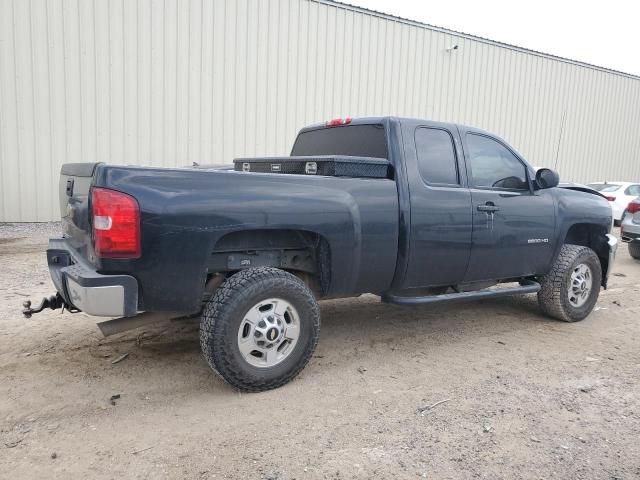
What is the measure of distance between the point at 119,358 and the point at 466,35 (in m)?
14.5

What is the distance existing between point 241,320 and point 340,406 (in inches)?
33.0

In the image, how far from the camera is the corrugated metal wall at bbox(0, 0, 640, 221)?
10195 mm

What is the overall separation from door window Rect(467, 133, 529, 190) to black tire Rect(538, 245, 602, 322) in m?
0.91

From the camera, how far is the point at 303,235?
3.82 meters

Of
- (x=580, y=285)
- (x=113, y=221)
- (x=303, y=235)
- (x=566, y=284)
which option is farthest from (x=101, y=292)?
(x=580, y=285)

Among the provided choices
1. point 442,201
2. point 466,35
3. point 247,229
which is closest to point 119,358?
point 247,229

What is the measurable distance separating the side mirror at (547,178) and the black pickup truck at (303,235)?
1 cm

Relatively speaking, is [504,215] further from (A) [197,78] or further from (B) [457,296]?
(A) [197,78]

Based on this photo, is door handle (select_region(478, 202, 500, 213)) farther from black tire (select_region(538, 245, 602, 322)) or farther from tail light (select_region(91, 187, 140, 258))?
tail light (select_region(91, 187, 140, 258))

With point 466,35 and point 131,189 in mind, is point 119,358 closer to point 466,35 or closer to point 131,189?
point 131,189

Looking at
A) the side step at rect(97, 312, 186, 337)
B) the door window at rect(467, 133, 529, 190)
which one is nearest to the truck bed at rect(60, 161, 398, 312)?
the side step at rect(97, 312, 186, 337)

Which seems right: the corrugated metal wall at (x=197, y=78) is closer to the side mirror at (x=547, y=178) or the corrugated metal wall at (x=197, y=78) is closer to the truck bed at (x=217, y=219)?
the truck bed at (x=217, y=219)

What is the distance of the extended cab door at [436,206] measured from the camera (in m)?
4.14

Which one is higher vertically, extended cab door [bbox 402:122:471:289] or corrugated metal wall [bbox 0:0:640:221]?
corrugated metal wall [bbox 0:0:640:221]
